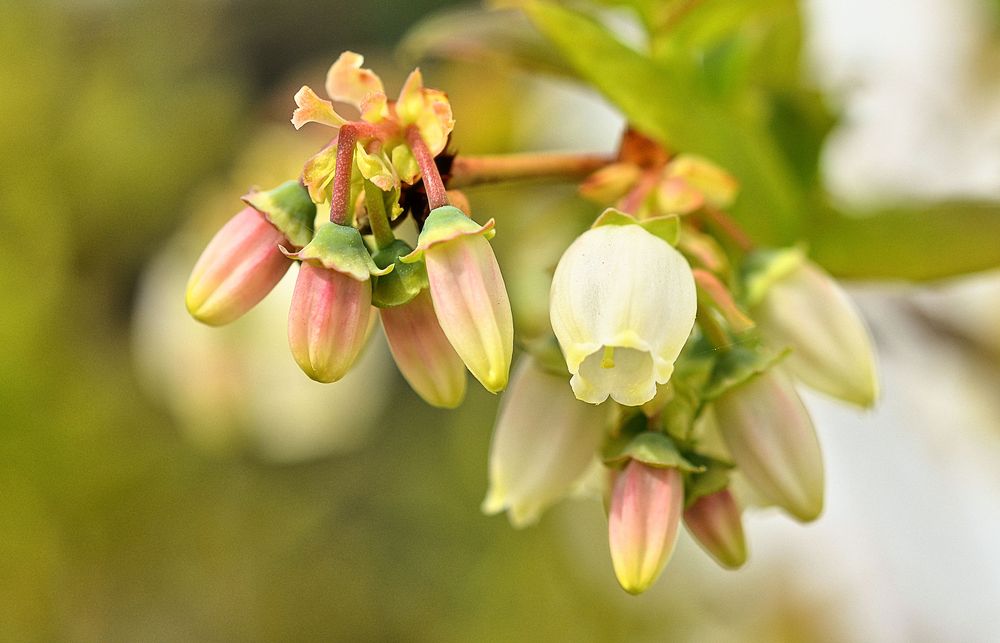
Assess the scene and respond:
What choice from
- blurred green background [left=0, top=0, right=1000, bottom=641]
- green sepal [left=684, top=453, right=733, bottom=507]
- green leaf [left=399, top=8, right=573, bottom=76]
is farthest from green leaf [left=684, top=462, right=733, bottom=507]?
blurred green background [left=0, top=0, right=1000, bottom=641]

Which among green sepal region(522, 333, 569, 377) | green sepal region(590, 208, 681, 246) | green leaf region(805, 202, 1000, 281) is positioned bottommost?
green leaf region(805, 202, 1000, 281)

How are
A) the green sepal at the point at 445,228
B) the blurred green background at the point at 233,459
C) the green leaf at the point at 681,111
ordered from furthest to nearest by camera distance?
the blurred green background at the point at 233,459 → the green leaf at the point at 681,111 → the green sepal at the point at 445,228

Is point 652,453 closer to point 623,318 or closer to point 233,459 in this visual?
point 623,318

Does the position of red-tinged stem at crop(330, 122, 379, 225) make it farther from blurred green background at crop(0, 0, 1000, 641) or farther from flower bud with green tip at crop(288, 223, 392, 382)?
blurred green background at crop(0, 0, 1000, 641)

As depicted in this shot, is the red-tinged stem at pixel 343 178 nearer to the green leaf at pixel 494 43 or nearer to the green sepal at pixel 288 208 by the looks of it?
the green sepal at pixel 288 208

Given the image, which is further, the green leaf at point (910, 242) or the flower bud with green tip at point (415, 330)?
the green leaf at point (910, 242)

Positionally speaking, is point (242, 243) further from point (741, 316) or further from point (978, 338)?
point (978, 338)

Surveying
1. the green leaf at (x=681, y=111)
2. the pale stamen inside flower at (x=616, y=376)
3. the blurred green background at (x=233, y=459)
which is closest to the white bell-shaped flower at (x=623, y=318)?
the pale stamen inside flower at (x=616, y=376)
